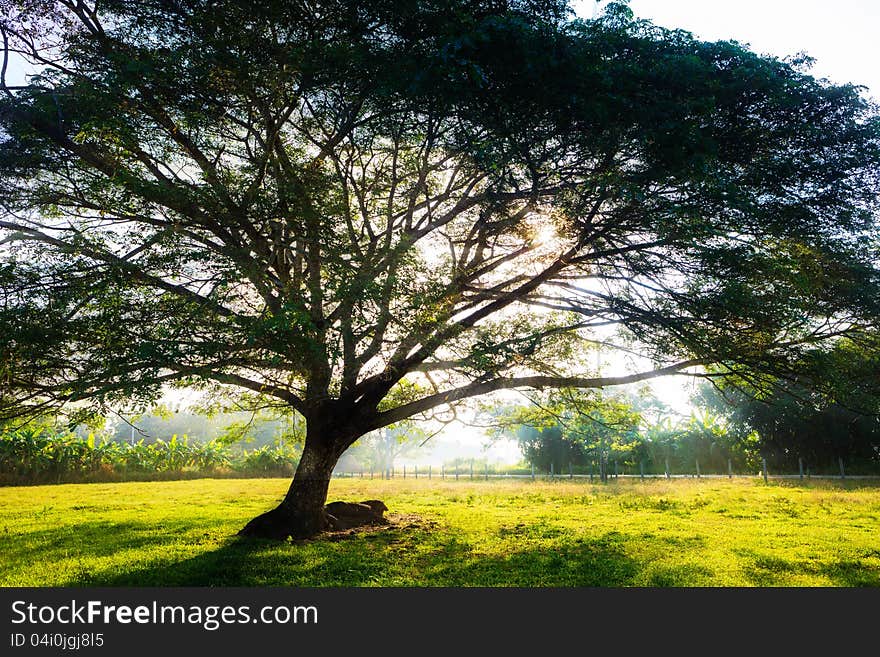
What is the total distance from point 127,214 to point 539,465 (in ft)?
118

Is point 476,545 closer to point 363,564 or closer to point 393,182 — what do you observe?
point 363,564

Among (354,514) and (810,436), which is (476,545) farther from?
(810,436)

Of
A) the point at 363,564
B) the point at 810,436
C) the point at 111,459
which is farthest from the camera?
the point at 810,436

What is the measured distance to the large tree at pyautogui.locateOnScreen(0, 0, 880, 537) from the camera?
6.85 metres

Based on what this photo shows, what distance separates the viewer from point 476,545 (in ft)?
34.3

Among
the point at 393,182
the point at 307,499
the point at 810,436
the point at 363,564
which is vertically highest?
the point at 393,182

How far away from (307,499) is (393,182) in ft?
21.0

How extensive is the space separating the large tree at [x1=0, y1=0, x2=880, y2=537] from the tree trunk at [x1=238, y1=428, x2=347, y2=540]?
7.90 feet

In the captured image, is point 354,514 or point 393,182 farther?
point 354,514

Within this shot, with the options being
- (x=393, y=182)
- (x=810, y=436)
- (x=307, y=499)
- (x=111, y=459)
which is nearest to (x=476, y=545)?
(x=307, y=499)

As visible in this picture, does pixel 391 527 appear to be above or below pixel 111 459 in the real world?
below

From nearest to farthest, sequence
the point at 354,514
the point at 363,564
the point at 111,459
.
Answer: the point at 363,564, the point at 354,514, the point at 111,459

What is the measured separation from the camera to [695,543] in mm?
10273

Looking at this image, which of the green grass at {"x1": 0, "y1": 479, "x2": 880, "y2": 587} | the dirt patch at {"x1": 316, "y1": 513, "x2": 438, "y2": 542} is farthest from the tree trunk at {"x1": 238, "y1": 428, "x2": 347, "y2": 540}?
the green grass at {"x1": 0, "y1": 479, "x2": 880, "y2": 587}
